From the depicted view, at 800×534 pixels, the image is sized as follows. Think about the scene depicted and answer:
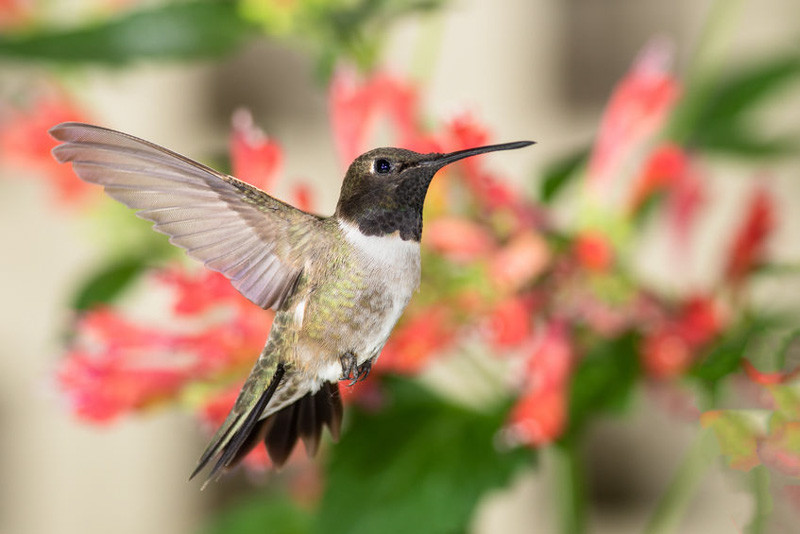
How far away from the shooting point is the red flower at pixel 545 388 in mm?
349

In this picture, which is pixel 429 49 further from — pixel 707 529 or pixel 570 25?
pixel 707 529

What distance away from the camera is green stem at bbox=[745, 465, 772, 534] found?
0.11m

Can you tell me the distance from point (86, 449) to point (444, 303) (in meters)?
1.34

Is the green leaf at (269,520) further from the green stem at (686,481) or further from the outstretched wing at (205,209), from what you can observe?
the outstretched wing at (205,209)

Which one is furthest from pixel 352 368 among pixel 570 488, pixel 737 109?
pixel 737 109

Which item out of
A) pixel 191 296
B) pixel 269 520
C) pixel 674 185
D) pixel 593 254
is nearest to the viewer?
pixel 191 296

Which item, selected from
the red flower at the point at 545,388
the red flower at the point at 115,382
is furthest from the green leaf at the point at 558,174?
the red flower at the point at 115,382

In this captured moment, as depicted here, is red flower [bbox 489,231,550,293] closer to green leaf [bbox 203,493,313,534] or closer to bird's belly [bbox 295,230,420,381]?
bird's belly [bbox 295,230,420,381]

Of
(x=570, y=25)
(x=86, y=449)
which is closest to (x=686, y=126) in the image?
(x=570, y=25)

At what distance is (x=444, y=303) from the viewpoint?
0.30m

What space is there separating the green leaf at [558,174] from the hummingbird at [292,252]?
0.30 m

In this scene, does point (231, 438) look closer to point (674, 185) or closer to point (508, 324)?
point (508, 324)

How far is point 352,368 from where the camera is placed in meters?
0.13

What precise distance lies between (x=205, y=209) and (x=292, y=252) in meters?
0.02
